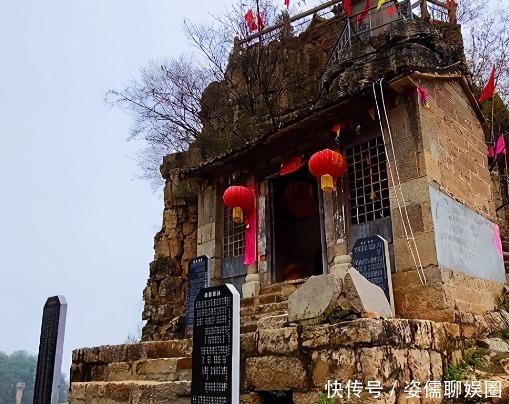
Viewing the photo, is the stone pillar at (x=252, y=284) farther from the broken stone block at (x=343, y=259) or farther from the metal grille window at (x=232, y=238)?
the broken stone block at (x=343, y=259)

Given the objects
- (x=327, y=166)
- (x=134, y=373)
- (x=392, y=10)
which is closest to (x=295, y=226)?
(x=327, y=166)

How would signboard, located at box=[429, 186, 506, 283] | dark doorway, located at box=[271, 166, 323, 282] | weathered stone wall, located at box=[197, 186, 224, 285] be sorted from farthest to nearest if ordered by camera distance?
weathered stone wall, located at box=[197, 186, 224, 285] → dark doorway, located at box=[271, 166, 323, 282] → signboard, located at box=[429, 186, 506, 283]

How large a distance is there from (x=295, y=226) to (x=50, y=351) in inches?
315

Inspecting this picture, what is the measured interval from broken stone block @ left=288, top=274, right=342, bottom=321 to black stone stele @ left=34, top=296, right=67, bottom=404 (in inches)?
167

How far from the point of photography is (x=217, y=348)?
4.48m

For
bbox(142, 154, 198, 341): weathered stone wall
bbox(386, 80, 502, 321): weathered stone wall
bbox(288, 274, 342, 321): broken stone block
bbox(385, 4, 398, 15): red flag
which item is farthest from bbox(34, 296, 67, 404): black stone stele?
bbox(385, 4, 398, 15): red flag

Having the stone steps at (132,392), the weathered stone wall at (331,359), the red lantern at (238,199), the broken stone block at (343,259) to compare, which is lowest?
the stone steps at (132,392)

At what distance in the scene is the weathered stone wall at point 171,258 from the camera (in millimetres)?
15445

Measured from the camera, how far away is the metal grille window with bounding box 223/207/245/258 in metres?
10.9

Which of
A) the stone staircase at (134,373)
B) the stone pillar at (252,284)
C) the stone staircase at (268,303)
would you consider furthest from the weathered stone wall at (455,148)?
the stone staircase at (134,373)

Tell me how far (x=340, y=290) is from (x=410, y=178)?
3693 millimetres

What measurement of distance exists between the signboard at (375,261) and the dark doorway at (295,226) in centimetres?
282

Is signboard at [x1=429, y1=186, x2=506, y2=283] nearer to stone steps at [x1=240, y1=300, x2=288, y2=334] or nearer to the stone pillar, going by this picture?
stone steps at [x1=240, y1=300, x2=288, y2=334]

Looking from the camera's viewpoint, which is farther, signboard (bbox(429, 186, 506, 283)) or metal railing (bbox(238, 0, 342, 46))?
metal railing (bbox(238, 0, 342, 46))
